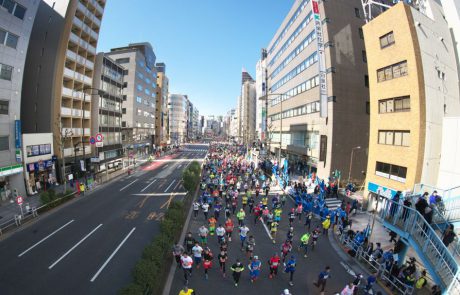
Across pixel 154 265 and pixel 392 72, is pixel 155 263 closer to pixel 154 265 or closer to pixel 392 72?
pixel 154 265

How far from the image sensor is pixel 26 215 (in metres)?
21.3

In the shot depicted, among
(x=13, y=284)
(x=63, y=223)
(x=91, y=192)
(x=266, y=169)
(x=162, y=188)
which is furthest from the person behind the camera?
(x=266, y=169)

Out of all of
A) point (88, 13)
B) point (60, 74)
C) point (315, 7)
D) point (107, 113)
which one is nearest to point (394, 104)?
point (315, 7)

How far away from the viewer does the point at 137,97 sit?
70.3 meters

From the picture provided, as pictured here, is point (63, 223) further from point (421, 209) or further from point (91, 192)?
point (421, 209)

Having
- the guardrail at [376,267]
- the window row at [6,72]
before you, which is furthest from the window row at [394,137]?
the window row at [6,72]

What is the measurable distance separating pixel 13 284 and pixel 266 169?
38.3m

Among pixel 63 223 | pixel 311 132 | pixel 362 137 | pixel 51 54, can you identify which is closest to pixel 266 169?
pixel 311 132

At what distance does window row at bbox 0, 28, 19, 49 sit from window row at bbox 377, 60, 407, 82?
37.6 m

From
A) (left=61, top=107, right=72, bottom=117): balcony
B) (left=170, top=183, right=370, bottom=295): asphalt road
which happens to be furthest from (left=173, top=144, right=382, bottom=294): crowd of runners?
(left=61, top=107, right=72, bottom=117): balcony

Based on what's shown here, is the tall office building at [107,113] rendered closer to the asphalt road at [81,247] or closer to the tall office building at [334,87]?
the asphalt road at [81,247]

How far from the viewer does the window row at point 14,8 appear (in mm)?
23969

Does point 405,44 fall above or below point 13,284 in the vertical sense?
above

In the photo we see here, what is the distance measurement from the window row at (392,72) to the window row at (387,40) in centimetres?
217
